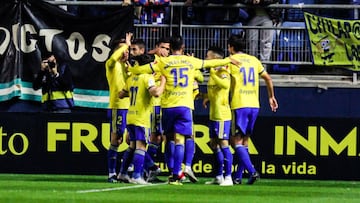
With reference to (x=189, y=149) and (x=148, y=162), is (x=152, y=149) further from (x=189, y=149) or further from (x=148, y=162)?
(x=189, y=149)

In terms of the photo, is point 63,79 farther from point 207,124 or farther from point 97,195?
point 97,195

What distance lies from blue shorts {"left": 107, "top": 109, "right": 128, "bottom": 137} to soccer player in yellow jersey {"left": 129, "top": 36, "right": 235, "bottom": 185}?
1.29 metres

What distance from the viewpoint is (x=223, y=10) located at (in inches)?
893

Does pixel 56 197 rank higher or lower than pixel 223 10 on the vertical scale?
lower

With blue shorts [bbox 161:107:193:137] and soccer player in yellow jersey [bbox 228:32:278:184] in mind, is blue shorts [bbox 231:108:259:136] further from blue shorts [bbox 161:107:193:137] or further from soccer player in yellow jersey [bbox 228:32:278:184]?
blue shorts [bbox 161:107:193:137]

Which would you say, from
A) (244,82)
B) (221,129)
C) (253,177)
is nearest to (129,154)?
(221,129)

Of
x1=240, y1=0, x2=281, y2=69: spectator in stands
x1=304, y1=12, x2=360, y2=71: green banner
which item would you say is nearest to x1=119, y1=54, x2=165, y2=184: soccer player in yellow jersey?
x1=240, y1=0, x2=281, y2=69: spectator in stands

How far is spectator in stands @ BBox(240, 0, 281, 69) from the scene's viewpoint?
73.3 ft

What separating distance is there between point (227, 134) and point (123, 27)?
176 inches

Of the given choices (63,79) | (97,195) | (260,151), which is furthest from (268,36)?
(97,195)

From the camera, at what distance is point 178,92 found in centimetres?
1798

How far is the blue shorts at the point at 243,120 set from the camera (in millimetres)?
18672

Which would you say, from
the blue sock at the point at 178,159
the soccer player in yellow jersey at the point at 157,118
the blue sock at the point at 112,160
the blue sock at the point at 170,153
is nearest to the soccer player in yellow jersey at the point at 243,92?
the blue sock at the point at 170,153

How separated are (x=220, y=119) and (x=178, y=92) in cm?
118
